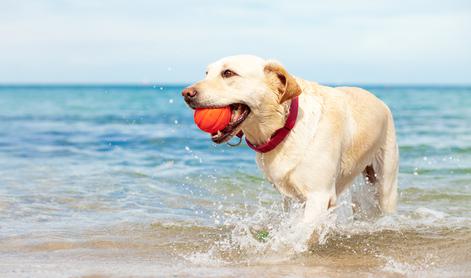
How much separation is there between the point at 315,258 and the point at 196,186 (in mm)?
A: 4335

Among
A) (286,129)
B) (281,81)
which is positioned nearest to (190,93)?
(281,81)

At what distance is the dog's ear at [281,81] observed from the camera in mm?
5133

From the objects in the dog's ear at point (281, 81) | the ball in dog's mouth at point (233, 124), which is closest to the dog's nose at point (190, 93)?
the ball in dog's mouth at point (233, 124)

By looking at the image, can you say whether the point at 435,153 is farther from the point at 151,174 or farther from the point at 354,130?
the point at 354,130

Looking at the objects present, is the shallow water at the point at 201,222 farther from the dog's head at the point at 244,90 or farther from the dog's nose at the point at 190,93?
the dog's nose at the point at 190,93

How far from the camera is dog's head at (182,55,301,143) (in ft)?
16.6

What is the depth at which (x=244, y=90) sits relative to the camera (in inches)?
203

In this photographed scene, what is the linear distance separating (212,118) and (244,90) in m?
0.34

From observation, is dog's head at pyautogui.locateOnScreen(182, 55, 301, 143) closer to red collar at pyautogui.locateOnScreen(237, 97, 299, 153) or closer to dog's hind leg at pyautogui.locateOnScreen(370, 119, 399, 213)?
red collar at pyautogui.locateOnScreen(237, 97, 299, 153)

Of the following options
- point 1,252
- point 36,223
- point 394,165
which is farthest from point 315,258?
point 36,223

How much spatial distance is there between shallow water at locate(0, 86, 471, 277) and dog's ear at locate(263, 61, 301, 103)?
110cm

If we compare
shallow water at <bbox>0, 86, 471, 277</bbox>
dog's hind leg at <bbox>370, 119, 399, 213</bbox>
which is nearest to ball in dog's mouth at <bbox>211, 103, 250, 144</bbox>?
shallow water at <bbox>0, 86, 471, 277</bbox>

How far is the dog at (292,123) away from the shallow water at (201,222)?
1.23ft

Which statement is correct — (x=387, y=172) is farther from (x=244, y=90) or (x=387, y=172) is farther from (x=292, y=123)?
(x=244, y=90)
